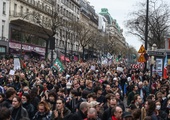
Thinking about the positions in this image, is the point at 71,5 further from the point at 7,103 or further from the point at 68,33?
the point at 7,103

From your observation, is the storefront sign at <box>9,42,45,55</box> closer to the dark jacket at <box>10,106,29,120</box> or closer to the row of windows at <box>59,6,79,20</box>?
the row of windows at <box>59,6,79,20</box>

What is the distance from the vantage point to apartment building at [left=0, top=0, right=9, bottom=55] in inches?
1796

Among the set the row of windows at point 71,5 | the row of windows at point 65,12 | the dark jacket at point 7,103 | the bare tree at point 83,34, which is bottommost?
the dark jacket at point 7,103

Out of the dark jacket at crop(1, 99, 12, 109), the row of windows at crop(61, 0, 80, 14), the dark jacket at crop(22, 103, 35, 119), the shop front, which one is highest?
the row of windows at crop(61, 0, 80, 14)

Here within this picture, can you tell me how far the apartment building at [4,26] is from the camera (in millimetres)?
45612

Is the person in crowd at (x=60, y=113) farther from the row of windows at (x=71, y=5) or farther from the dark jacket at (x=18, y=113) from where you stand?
the row of windows at (x=71, y=5)

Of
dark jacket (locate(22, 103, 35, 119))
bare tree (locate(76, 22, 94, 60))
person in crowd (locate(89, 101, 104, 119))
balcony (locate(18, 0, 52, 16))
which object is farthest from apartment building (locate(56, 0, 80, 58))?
person in crowd (locate(89, 101, 104, 119))

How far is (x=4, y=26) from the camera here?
46.7 m

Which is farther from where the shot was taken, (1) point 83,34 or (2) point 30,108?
(1) point 83,34

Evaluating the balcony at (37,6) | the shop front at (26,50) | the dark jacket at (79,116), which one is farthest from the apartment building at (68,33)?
the dark jacket at (79,116)

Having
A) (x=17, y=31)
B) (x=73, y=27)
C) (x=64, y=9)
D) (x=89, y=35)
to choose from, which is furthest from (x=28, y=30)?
(x=64, y=9)

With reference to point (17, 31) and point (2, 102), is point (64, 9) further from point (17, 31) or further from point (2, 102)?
point (2, 102)

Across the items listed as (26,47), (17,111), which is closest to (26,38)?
(26,47)

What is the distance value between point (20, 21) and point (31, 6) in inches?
202
